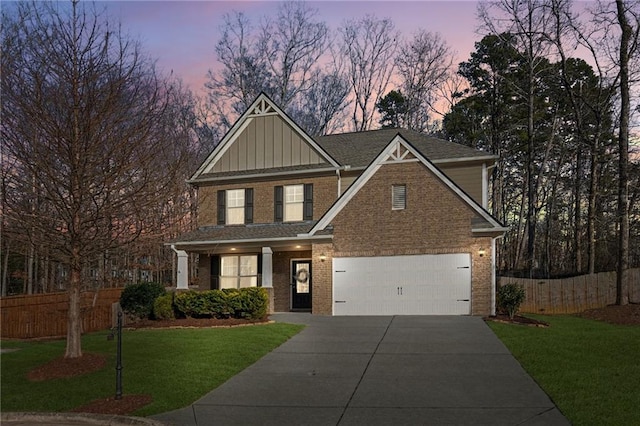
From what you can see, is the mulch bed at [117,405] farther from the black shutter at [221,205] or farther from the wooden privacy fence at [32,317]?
the black shutter at [221,205]

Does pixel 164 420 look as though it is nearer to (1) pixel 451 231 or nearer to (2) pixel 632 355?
(2) pixel 632 355

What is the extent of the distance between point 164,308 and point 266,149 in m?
8.15

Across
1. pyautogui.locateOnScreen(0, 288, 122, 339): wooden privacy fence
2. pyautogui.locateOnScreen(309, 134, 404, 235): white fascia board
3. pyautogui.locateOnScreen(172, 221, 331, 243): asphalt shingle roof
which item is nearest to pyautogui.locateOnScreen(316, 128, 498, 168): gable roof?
pyautogui.locateOnScreen(309, 134, 404, 235): white fascia board

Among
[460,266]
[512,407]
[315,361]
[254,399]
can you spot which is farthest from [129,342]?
[460,266]

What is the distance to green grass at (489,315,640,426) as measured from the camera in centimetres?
757

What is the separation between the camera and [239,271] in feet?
74.8

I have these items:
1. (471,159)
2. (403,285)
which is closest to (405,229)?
(403,285)

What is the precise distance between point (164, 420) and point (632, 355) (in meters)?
9.35

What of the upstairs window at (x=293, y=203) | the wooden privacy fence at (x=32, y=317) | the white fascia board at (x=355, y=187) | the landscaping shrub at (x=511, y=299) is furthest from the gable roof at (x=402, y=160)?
the wooden privacy fence at (x=32, y=317)

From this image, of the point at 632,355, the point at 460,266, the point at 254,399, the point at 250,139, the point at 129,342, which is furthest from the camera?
the point at 250,139

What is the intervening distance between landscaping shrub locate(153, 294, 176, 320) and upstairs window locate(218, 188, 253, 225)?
5.58 metres

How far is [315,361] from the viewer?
11797 millimetres

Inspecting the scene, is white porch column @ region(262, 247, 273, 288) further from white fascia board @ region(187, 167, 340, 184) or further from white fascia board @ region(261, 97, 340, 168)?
white fascia board @ region(261, 97, 340, 168)

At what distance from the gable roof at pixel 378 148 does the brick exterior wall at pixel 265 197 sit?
51.9 inches
